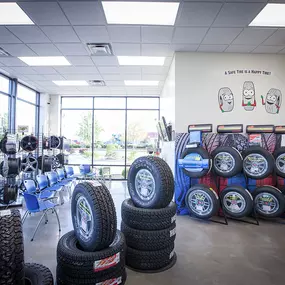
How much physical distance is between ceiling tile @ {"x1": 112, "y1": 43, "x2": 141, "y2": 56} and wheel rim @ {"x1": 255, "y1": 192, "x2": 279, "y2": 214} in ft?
12.4

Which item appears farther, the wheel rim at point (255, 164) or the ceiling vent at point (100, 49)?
the ceiling vent at point (100, 49)

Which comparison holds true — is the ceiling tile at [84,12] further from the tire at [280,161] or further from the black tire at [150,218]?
the tire at [280,161]

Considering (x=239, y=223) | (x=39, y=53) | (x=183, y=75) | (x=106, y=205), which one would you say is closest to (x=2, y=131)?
(x=39, y=53)

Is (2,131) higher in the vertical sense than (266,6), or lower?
lower

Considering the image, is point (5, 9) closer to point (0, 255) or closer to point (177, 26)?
point (177, 26)

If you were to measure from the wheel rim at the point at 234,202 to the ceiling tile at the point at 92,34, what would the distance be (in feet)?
12.3

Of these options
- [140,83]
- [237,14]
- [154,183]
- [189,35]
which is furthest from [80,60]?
[154,183]

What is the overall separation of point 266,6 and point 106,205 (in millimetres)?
3597

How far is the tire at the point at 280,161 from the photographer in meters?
4.15

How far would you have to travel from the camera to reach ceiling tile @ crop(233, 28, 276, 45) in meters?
3.87

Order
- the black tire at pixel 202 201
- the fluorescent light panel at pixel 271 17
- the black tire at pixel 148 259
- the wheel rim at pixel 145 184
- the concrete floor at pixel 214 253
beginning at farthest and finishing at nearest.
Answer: the black tire at pixel 202 201, the fluorescent light panel at pixel 271 17, the wheel rim at pixel 145 184, the black tire at pixel 148 259, the concrete floor at pixel 214 253

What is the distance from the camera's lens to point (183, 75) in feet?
15.6

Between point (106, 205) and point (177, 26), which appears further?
point (177, 26)

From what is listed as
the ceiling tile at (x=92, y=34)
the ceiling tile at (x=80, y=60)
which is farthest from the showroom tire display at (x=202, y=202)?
the ceiling tile at (x=80, y=60)
